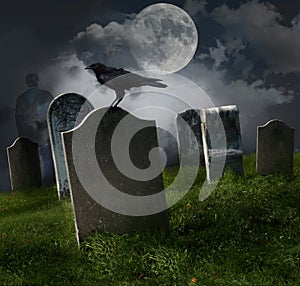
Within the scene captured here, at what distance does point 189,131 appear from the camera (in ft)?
37.8

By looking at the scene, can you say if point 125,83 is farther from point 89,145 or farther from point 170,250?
point 170,250

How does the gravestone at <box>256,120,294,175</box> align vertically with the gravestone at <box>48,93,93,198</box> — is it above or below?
below

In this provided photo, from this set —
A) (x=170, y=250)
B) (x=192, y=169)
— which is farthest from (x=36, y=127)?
(x=170, y=250)

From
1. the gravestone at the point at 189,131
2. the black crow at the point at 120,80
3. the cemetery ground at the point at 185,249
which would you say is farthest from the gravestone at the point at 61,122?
the black crow at the point at 120,80

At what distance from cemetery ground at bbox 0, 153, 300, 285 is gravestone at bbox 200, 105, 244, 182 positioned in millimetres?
1848

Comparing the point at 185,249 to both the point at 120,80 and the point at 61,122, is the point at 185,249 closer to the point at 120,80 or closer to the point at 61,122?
the point at 120,80

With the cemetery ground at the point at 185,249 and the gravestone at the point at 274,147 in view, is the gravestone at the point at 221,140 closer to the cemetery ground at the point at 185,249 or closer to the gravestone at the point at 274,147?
the gravestone at the point at 274,147

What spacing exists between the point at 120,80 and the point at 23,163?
277 inches

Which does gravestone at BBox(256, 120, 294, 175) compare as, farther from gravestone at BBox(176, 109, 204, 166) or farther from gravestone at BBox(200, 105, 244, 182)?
gravestone at BBox(176, 109, 204, 166)

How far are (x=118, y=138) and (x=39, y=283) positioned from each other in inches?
71.9

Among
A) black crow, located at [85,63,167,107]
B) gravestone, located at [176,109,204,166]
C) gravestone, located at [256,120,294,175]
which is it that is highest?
black crow, located at [85,63,167,107]

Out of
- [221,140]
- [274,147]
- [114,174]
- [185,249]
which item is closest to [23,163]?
[221,140]

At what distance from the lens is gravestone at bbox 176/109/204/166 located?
11391 millimetres

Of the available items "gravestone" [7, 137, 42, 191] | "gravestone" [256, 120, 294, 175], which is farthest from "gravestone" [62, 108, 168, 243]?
"gravestone" [7, 137, 42, 191]
